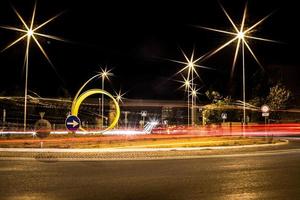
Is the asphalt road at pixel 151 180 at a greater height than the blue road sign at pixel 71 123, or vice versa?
the blue road sign at pixel 71 123

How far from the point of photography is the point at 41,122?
28.3m

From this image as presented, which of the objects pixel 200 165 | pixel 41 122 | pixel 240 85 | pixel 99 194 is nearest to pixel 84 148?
A: pixel 41 122

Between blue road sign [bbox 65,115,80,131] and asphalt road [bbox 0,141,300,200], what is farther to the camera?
blue road sign [bbox 65,115,80,131]

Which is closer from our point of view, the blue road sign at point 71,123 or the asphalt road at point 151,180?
the asphalt road at point 151,180

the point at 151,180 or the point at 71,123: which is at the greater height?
the point at 71,123

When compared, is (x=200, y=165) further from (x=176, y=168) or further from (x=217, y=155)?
(x=217, y=155)

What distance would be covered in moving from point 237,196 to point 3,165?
1023cm

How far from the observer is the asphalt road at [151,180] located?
10258mm

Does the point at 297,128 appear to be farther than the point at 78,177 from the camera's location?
Yes

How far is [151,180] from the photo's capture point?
498 inches

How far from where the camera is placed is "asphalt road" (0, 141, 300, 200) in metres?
10.3

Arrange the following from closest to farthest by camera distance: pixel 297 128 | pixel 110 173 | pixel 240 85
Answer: pixel 110 173
pixel 297 128
pixel 240 85

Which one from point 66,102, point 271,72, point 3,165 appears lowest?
point 3,165

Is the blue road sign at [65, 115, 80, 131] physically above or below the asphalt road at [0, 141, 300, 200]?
above
